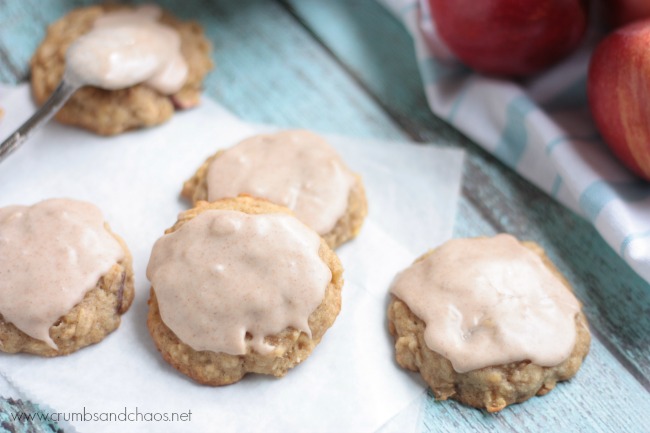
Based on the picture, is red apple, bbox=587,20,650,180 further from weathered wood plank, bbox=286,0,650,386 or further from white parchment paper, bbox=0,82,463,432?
white parchment paper, bbox=0,82,463,432

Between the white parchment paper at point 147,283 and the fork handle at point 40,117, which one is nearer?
the white parchment paper at point 147,283

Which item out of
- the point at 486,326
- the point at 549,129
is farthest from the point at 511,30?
the point at 486,326

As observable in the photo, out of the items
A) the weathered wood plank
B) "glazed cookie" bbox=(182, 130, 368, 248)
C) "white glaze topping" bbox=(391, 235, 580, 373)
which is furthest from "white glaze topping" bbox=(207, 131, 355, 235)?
the weathered wood plank

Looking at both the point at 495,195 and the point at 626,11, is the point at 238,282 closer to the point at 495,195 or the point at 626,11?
the point at 495,195

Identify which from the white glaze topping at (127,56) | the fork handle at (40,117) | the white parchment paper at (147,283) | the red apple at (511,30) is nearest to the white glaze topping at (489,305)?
the white parchment paper at (147,283)

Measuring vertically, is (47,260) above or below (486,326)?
above

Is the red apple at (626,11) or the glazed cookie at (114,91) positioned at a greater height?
the glazed cookie at (114,91)

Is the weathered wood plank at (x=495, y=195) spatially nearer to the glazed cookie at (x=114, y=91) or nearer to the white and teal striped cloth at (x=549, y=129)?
the white and teal striped cloth at (x=549, y=129)
